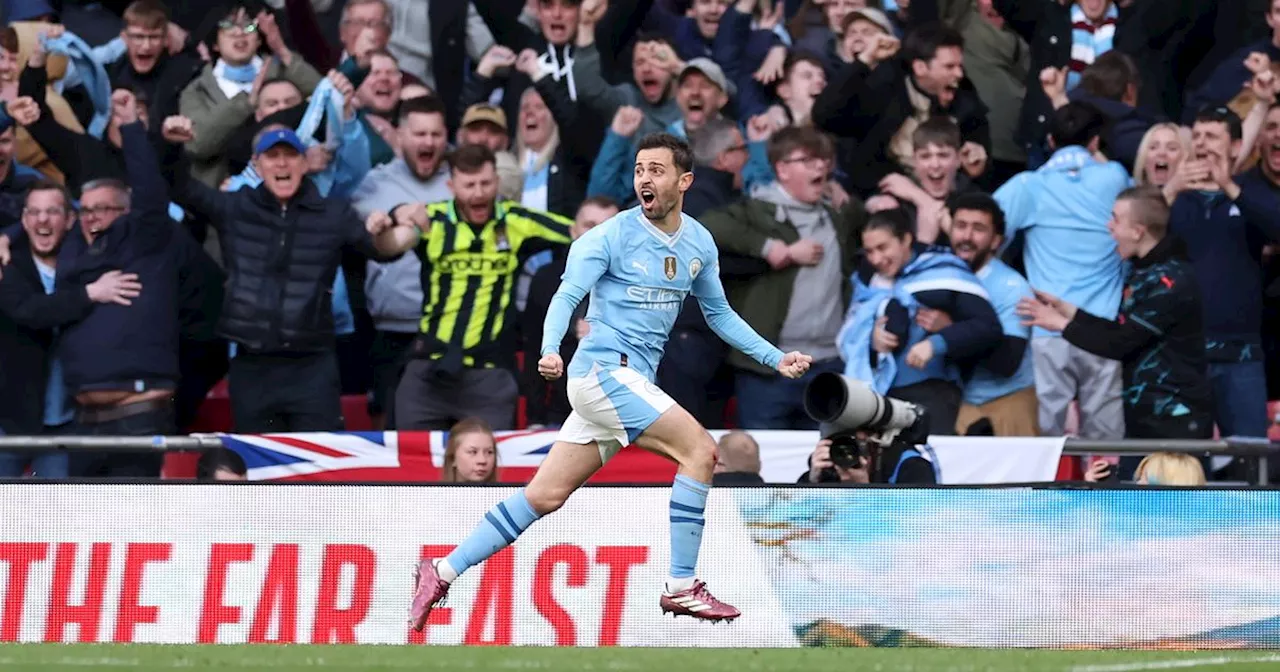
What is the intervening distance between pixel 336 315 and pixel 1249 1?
6.01m

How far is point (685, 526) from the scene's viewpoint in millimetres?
7367

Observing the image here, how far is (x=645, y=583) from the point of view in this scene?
332 inches

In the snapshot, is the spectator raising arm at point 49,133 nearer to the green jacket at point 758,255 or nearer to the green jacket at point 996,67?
the green jacket at point 758,255

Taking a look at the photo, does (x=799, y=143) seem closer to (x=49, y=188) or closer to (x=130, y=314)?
(x=130, y=314)

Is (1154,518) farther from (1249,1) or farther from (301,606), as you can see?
(1249,1)

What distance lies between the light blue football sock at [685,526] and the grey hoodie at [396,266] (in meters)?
4.45

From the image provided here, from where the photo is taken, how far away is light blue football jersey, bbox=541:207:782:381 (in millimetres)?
7211

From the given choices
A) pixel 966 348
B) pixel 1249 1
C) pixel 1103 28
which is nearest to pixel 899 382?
pixel 966 348

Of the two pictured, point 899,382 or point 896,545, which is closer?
point 896,545

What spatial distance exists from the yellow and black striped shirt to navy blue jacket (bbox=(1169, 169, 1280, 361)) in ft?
12.8

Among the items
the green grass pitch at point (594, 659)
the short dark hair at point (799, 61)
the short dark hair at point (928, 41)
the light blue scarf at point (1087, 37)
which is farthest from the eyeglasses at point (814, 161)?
the green grass pitch at point (594, 659)

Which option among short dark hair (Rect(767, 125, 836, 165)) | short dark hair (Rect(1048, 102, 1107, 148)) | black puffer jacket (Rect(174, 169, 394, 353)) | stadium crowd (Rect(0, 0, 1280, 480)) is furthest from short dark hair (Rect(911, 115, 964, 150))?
black puffer jacket (Rect(174, 169, 394, 353))

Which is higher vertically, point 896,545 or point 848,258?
point 848,258

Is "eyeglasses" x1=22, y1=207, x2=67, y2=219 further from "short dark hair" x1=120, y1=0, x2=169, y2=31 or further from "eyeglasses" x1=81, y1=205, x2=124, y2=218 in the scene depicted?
"short dark hair" x1=120, y1=0, x2=169, y2=31
